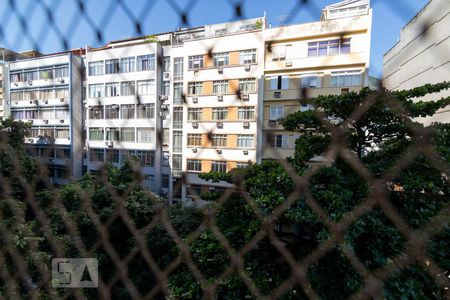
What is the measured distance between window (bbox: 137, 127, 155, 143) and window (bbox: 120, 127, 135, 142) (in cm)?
2

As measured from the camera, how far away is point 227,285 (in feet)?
6.66

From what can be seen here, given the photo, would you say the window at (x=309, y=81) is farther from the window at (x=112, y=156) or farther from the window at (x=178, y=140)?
the window at (x=178, y=140)

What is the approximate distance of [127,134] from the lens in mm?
840

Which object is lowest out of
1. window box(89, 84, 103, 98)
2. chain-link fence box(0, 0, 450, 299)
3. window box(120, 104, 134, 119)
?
chain-link fence box(0, 0, 450, 299)

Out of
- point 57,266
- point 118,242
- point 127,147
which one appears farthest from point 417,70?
point 118,242

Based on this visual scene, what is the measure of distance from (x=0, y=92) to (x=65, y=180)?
6.91 meters

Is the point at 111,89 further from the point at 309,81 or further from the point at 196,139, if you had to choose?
the point at 309,81

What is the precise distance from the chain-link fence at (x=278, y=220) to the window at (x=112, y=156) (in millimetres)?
46

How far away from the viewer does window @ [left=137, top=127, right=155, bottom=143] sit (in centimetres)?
82

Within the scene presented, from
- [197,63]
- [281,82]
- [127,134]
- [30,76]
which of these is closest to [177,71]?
[197,63]

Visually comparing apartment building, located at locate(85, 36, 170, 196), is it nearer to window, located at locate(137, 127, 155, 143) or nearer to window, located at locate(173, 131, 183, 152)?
window, located at locate(137, 127, 155, 143)

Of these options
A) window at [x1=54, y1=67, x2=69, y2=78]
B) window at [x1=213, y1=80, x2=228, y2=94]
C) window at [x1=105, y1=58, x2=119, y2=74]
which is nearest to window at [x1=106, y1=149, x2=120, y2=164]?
window at [x1=105, y1=58, x2=119, y2=74]

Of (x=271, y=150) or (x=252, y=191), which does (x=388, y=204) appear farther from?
(x=252, y=191)

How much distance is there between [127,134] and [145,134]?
12cm
